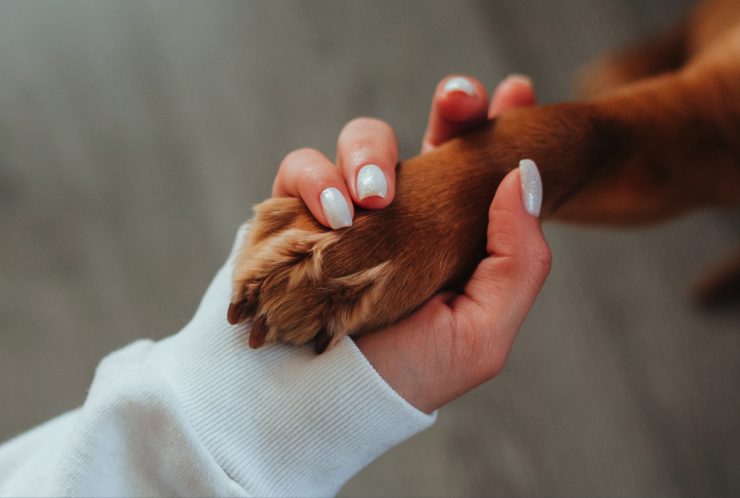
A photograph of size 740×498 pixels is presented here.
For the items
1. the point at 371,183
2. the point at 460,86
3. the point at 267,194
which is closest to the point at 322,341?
the point at 371,183

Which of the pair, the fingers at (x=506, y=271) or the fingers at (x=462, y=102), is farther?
the fingers at (x=462, y=102)

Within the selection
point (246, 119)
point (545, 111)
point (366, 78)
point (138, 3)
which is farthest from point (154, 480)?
point (138, 3)

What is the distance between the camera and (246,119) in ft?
4.73

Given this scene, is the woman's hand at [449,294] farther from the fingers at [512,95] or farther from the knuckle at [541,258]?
the fingers at [512,95]

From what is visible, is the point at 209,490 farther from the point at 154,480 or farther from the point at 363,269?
the point at 363,269

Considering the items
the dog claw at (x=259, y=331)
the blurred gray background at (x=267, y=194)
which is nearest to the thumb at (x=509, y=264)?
the dog claw at (x=259, y=331)

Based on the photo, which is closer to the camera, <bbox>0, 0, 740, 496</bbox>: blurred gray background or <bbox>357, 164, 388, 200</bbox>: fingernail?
<bbox>357, 164, 388, 200</bbox>: fingernail

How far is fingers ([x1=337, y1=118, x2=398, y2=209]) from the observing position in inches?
26.7

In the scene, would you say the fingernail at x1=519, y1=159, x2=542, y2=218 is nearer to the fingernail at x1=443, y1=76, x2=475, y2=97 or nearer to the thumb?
the thumb

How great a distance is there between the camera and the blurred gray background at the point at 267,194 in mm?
1288

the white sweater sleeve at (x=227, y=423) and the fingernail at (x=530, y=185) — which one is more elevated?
the fingernail at (x=530, y=185)

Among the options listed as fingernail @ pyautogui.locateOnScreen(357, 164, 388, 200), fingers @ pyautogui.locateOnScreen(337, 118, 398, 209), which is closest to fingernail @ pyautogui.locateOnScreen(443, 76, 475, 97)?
fingers @ pyautogui.locateOnScreen(337, 118, 398, 209)

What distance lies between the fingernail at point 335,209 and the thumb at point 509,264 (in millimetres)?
176

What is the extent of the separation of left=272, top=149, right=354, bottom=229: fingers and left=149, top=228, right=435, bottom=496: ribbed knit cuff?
0.14 metres
